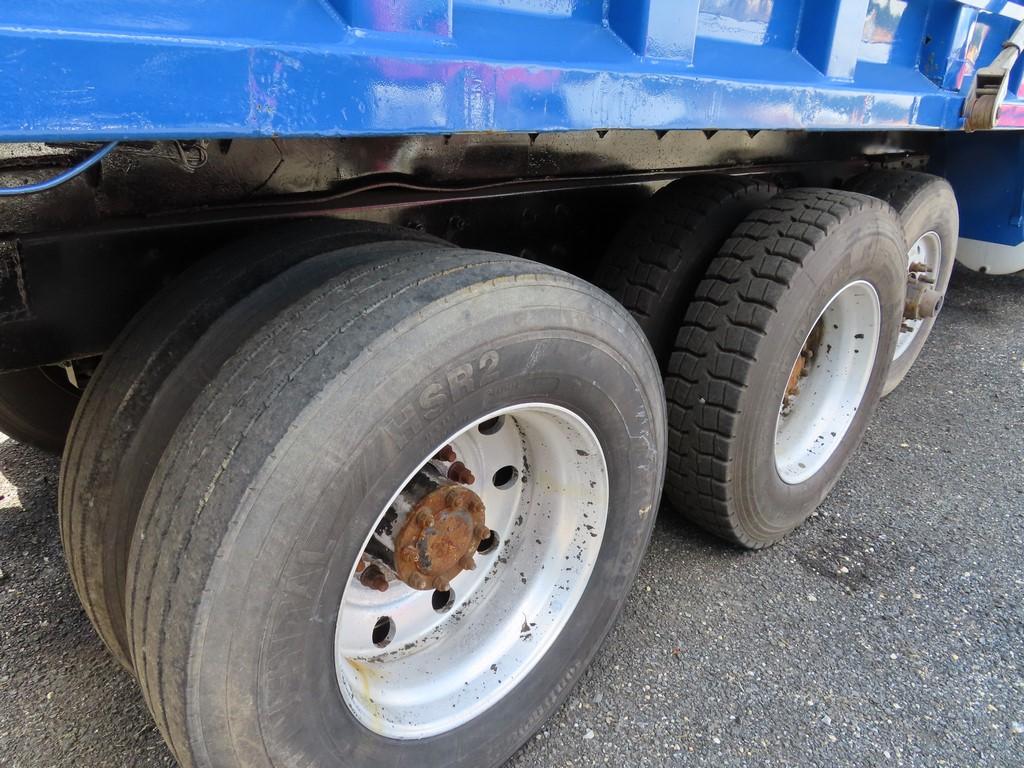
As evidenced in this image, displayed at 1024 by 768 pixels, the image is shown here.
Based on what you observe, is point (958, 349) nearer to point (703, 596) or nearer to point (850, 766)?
point (703, 596)

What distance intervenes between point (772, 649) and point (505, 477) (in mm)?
1021

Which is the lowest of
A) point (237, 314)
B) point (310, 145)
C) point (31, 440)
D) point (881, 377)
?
point (31, 440)

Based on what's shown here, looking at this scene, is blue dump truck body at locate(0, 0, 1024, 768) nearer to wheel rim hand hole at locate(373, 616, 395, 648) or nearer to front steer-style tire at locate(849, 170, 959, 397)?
wheel rim hand hole at locate(373, 616, 395, 648)

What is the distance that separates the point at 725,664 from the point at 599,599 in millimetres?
548

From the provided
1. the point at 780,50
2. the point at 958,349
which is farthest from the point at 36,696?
the point at 958,349

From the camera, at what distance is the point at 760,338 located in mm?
2131

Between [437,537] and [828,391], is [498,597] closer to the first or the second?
[437,537]

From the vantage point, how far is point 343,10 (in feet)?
3.58

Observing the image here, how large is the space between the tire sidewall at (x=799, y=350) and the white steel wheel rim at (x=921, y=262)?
0.91 m

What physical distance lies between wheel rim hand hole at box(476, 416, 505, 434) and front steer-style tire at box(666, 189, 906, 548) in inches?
27.9

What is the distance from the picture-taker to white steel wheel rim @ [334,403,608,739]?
5.55 feet

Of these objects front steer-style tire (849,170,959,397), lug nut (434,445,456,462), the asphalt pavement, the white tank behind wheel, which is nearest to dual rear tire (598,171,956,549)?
the asphalt pavement

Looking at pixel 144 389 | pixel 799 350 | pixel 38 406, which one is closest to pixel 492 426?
pixel 144 389

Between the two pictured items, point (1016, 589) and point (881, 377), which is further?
point (881, 377)
